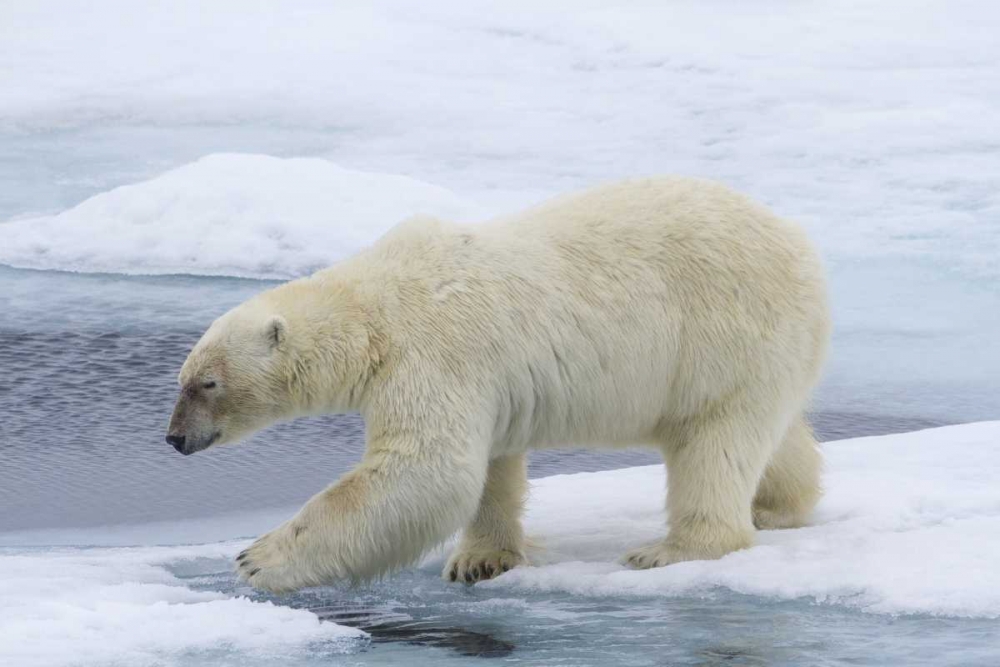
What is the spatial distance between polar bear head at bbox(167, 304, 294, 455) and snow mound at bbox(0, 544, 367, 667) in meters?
0.49

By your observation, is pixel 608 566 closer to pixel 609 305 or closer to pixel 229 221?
pixel 609 305

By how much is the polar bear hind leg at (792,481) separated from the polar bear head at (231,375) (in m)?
1.70

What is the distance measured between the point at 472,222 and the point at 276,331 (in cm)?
326

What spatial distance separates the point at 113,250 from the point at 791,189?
14.4 feet

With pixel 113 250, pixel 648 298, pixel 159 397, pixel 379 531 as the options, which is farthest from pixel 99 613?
pixel 113 250

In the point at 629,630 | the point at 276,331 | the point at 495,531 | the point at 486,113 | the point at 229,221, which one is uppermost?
the point at 486,113

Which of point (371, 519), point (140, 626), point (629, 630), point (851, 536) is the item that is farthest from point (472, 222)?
point (140, 626)

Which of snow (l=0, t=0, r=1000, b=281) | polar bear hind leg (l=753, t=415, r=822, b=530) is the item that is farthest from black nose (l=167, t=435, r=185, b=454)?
snow (l=0, t=0, r=1000, b=281)

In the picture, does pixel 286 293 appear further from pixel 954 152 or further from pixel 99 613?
pixel 954 152

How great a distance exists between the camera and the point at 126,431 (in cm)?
606

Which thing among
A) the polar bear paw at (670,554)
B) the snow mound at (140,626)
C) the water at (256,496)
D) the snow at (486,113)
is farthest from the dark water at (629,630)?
the snow at (486,113)

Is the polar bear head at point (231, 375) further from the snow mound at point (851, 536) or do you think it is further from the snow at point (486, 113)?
the snow at point (486, 113)

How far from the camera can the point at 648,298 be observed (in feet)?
14.8

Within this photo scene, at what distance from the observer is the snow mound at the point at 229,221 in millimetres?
8414
